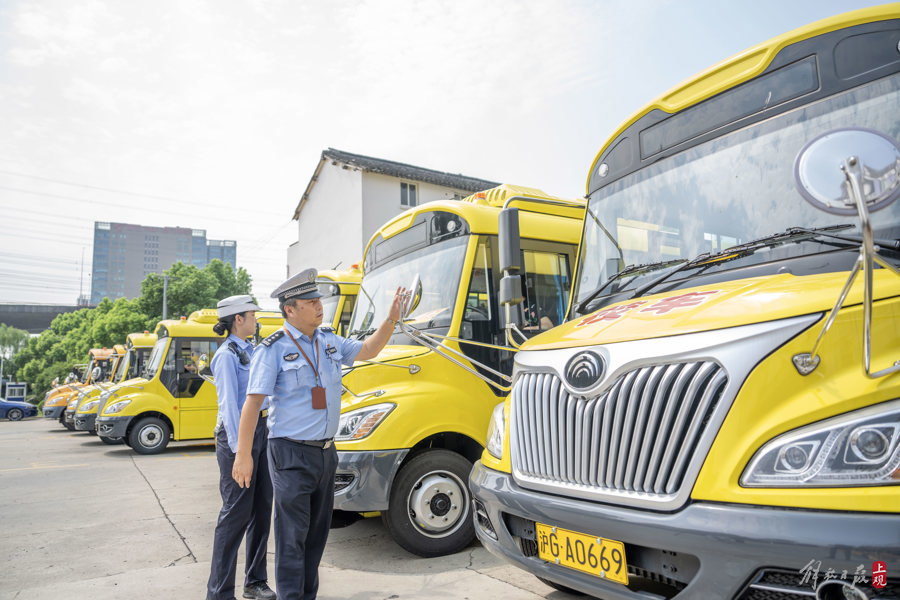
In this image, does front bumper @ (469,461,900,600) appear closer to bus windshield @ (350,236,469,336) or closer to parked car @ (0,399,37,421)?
bus windshield @ (350,236,469,336)

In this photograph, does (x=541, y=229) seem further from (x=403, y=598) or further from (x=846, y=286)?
(x=846, y=286)

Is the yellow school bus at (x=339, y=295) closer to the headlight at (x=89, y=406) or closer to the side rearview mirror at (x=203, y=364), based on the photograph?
the side rearview mirror at (x=203, y=364)

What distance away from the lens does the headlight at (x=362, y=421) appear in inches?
178

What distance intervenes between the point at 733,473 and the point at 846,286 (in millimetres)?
706

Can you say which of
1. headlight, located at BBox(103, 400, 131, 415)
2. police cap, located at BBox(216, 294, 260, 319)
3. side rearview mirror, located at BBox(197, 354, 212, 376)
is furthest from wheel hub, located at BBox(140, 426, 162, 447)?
police cap, located at BBox(216, 294, 260, 319)

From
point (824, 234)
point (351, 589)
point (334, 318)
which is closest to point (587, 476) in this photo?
point (824, 234)

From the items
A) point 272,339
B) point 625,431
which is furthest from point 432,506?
point 625,431

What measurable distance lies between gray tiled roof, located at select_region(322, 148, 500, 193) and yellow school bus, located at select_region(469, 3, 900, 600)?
85.8ft

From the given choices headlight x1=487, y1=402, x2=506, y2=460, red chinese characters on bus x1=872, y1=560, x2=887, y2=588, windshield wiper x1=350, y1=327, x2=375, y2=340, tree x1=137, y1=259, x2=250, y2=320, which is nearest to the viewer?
red chinese characters on bus x1=872, y1=560, x2=887, y2=588

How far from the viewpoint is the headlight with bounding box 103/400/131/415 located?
12344 mm

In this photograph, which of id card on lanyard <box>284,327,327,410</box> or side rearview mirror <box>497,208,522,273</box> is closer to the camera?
id card on lanyard <box>284,327,327,410</box>

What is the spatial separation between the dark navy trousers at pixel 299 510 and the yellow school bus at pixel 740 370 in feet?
2.93

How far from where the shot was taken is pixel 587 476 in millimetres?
2430

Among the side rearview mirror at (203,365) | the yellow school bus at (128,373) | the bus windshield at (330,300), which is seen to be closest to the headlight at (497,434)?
the bus windshield at (330,300)
